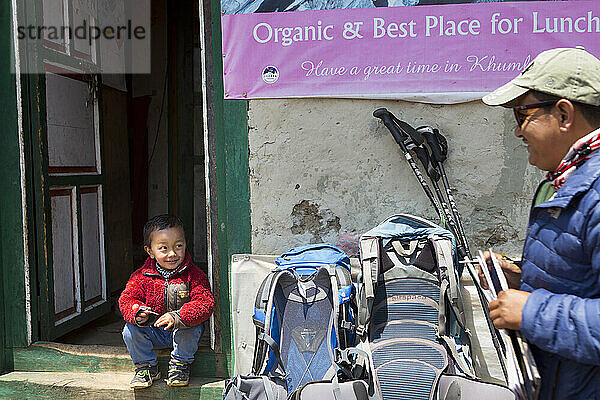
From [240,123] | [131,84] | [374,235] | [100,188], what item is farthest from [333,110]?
[131,84]

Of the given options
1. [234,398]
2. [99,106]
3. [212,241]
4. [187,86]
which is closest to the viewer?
[234,398]

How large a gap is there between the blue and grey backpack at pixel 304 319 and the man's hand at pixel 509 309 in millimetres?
1100

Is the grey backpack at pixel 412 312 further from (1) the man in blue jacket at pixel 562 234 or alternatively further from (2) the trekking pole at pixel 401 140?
(1) the man in blue jacket at pixel 562 234

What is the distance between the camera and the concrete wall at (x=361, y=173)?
323 cm

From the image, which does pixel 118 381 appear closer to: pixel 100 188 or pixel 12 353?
pixel 12 353

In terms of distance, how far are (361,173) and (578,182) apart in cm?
184

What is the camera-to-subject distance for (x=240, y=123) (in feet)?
11.0

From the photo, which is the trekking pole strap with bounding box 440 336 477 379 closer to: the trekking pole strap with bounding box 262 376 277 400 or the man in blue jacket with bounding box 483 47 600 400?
the trekking pole strap with bounding box 262 376 277 400

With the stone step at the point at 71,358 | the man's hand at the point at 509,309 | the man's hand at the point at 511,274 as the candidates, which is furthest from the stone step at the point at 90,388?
the man's hand at the point at 509,309

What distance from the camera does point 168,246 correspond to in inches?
128

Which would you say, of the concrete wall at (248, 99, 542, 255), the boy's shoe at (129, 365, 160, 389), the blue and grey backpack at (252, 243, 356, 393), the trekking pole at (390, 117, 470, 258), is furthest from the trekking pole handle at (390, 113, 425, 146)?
the boy's shoe at (129, 365, 160, 389)

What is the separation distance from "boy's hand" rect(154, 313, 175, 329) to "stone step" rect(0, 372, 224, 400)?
45 centimetres

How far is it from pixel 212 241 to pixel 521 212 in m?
1.73

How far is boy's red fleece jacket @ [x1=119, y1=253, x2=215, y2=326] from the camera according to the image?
3145 mm
